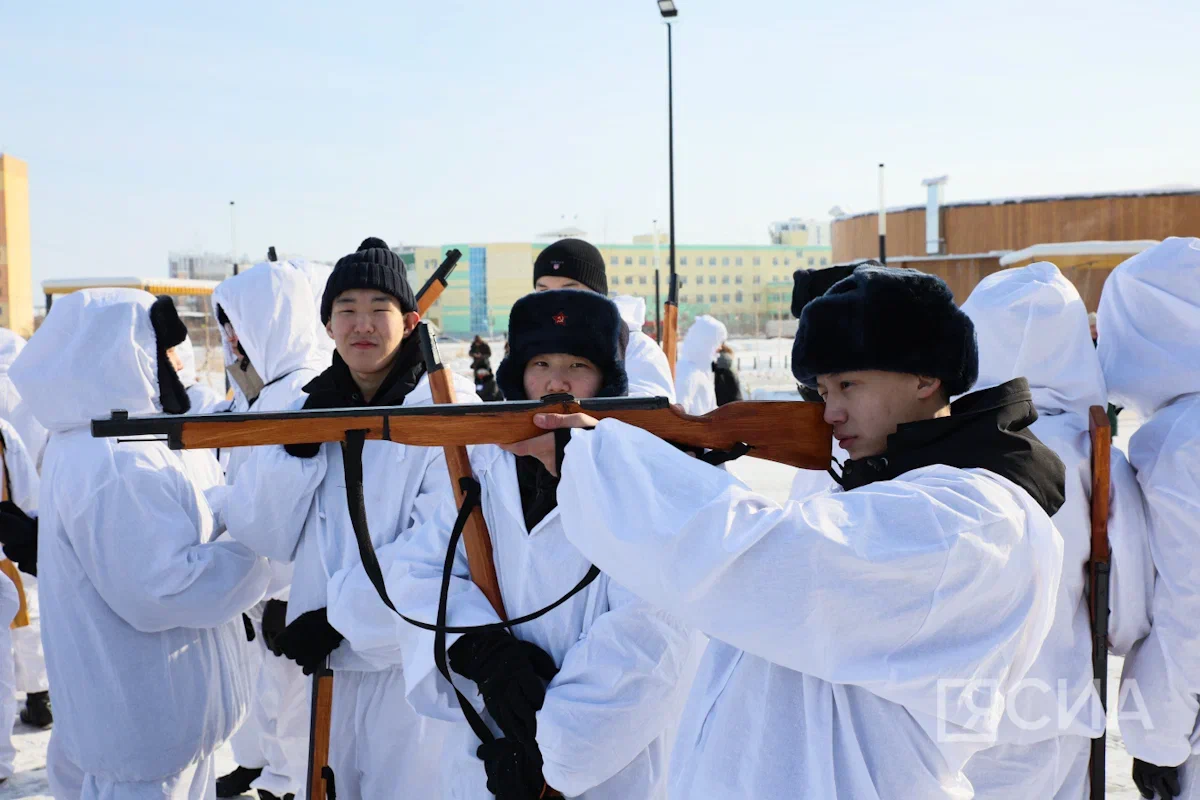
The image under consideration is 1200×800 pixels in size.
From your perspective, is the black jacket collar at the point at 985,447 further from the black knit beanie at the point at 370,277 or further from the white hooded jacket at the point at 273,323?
the white hooded jacket at the point at 273,323

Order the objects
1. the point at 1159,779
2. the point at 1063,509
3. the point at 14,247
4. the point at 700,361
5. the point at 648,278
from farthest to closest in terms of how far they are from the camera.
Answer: the point at 648,278
the point at 14,247
the point at 700,361
the point at 1159,779
the point at 1063,509

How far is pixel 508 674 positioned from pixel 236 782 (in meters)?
3.14

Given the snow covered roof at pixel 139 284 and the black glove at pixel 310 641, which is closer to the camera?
the black glove at pixel 310 641

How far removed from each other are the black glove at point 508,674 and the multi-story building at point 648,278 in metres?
70.7

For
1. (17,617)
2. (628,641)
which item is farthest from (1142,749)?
(17,617)

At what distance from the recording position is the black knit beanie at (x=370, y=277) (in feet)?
11.1

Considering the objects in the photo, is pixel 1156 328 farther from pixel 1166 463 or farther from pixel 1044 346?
pixel 1166 463

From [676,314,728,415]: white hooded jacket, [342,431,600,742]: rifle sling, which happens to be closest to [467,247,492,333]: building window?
[676,314,728,415]: white hooded jacket

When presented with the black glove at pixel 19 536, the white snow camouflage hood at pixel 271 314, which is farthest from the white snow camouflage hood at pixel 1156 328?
the black glove at pixel 19 536

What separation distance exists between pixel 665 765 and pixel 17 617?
3958 mm

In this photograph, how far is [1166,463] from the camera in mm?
2770

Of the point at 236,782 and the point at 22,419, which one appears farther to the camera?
the point at 22,419

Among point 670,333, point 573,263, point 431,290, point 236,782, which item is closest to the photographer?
point 431,290

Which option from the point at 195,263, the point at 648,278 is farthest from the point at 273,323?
the point at 195,263
